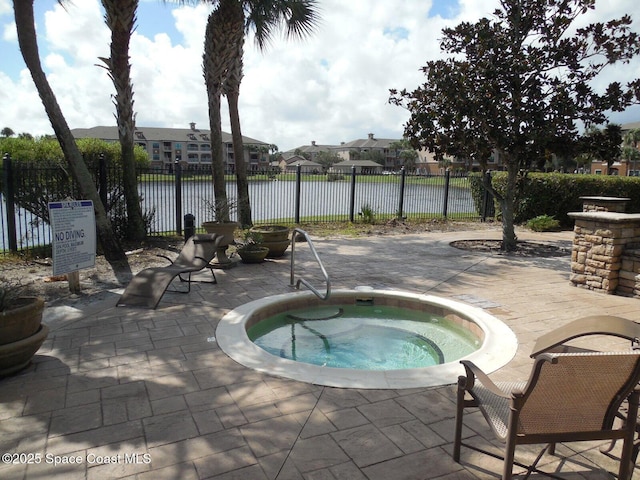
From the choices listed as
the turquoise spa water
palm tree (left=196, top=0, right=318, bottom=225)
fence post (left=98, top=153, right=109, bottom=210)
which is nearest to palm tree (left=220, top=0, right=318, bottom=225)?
palm tree (left=196, top=0, right=318, bottom=225)

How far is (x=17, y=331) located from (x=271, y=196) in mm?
12081

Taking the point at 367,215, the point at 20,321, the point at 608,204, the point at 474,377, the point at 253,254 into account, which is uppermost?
the point at 608,204

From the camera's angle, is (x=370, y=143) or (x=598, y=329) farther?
(x=370, y=143)

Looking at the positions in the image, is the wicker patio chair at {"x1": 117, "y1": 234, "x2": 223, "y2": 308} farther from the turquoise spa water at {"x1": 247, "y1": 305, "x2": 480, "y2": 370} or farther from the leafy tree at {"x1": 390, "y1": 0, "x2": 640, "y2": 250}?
the leafy tree at {"x1": 390, "y1": 0, "x2": 640, "y2": 250}

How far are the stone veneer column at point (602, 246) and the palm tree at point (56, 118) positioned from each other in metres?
7.63

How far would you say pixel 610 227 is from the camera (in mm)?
6520

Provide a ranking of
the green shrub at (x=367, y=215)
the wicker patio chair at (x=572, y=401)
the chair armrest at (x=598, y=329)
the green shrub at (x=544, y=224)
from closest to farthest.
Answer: the wicker patio chair at (x=572, y=401)
the chair armrest at (x=598, y=329)
the green shrub at (x=544, y=224)
the green shrub at (x=367, y=215)

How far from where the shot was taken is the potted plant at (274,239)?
865 cm

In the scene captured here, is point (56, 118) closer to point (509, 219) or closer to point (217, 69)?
point (217, 69)

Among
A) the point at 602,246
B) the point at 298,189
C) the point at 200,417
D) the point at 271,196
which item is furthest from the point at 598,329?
the point at 271,196

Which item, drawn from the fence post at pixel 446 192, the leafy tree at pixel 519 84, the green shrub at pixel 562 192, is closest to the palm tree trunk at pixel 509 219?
the leafy tree at pixel 519 84

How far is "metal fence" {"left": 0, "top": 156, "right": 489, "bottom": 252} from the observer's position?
944cm

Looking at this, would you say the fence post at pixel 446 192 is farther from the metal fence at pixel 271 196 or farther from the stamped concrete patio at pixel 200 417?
the stamped concrete patio at pixel 200 417

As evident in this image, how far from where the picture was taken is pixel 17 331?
12.0ft
